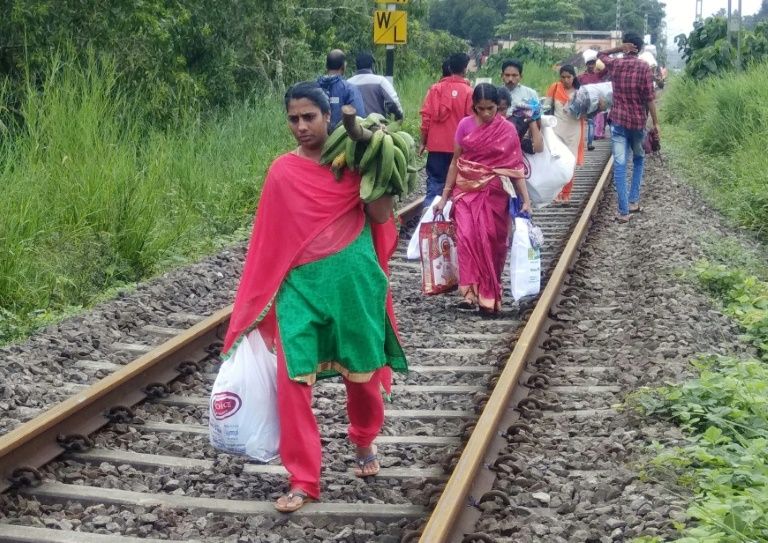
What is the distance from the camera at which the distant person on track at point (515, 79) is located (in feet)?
35.7

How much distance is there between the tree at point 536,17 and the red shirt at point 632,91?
65088 mm

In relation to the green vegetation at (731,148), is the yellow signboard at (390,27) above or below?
above

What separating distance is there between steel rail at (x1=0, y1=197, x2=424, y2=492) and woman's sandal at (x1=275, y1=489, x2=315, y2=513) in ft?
3.59

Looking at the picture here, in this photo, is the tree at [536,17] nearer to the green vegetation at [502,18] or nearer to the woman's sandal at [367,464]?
the green vegetation at [502,18]

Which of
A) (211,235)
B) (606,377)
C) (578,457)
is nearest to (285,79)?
(211,235)

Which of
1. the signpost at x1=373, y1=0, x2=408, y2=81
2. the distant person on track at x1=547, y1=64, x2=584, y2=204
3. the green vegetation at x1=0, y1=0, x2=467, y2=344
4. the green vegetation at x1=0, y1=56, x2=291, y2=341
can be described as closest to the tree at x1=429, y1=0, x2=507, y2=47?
the green vegetation at x1=0, y1=0, x2=467, y2=344

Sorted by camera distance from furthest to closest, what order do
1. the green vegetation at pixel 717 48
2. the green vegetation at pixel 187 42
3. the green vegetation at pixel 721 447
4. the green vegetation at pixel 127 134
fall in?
the green vegetation at pixel 717 48
the green vegetation at pixel 187 42
the green vegetation at pixel 127 134
the green vegetation at pixel 721 447

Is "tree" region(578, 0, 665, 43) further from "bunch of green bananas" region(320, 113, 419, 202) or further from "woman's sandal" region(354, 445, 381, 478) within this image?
"bunch of green bananas" region(320, 113, 419, 202)

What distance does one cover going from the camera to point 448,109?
11.1 m

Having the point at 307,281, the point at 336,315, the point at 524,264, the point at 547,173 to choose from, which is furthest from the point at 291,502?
the point at 547,173

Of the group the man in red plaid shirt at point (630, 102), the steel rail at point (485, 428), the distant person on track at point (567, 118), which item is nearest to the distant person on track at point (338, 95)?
the steel rail at point (485, 428)

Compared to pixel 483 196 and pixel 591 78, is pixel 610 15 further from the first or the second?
pixel 483 196

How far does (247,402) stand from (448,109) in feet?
23.1

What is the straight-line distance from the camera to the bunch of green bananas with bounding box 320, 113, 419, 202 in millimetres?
4422
